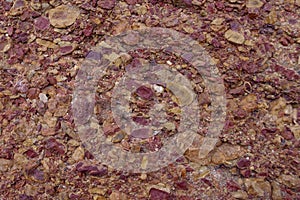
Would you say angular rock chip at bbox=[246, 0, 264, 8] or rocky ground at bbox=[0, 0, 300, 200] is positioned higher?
angular rock chip at bbox=[246, 0, 264, 8]

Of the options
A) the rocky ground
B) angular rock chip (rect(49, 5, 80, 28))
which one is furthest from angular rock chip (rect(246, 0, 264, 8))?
angular rock chip (rect(49, 5, 80, 28))

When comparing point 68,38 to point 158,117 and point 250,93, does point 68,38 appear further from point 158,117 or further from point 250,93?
point 250,93

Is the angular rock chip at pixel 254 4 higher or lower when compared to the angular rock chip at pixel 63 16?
higher

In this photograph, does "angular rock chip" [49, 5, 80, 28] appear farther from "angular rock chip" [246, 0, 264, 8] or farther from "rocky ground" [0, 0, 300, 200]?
"angular rock chip" [246, 0, 264, 8]

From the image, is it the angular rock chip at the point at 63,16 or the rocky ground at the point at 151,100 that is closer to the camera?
the rocky ground at the point at 151,100

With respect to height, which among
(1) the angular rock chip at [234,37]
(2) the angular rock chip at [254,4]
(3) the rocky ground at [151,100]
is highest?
(2) the angular rock chip at [254,4]

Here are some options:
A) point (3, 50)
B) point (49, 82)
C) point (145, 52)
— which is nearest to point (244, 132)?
point (145, 52)

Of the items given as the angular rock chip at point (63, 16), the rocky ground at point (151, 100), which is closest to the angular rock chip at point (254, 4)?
the rocky ground at point (151, 100)

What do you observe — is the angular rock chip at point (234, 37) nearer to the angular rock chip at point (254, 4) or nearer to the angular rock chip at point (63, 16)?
the angular rock chip at point (254, 4)

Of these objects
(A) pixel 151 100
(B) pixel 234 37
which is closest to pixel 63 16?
(A) pixel 151 100
